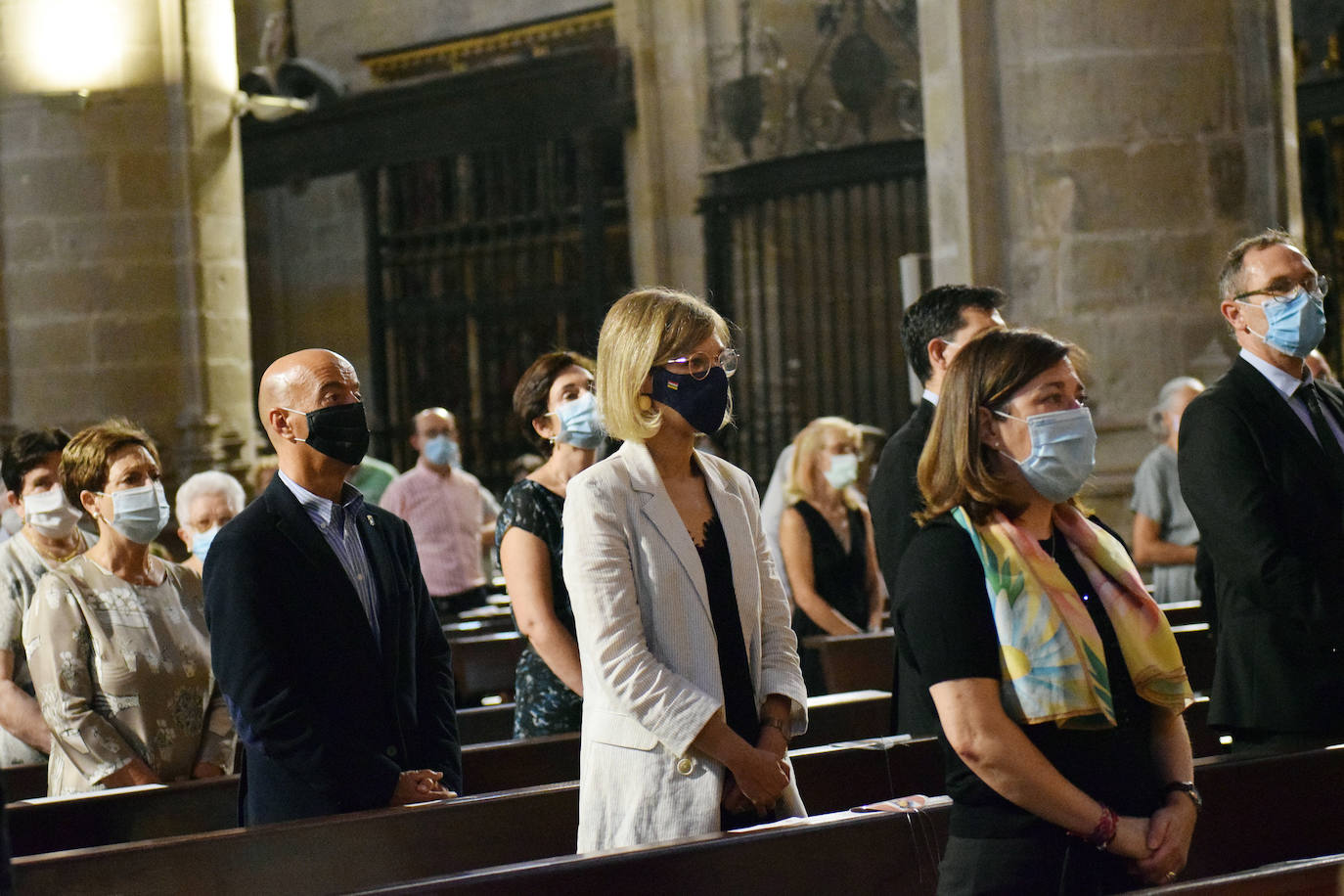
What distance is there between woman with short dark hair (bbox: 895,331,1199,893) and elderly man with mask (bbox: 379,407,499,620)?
6121 millimetres

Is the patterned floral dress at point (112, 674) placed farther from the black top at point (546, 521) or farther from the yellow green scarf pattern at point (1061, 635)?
the yellow green scarf pattern at point (1061, 635)

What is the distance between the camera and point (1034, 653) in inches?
97.8

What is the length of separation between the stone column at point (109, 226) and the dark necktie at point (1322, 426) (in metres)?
6.80

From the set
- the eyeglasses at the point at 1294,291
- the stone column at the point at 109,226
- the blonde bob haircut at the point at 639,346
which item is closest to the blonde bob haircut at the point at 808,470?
the eyeglasses at the point at 1294,291

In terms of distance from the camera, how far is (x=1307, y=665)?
3738 millimetres

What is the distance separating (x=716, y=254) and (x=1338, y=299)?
3.79m

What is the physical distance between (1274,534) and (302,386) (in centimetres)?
199

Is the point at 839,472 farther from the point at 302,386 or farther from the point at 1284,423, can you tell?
the point at 302,386

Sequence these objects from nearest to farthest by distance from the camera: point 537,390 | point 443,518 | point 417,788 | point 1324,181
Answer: point 417,788
point 537,390
point 443,518
point 1324,181

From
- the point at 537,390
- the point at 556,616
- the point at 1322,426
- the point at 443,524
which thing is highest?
the point at 537,390

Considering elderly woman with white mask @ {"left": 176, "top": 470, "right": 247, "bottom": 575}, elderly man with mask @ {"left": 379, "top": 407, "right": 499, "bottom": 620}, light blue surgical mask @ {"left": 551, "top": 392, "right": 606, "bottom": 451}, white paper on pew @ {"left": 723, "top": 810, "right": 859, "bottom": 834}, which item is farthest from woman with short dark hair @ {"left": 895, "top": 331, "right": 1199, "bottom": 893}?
elderly man with mask @ {"left": 379, "top": 407, "right": 499, "bottom": 620}

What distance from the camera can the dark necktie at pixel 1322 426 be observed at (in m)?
3.84

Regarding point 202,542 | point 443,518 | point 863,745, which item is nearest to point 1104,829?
point 863,745

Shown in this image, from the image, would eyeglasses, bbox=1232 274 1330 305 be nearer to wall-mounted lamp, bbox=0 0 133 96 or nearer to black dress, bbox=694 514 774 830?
black dress, bbox=694 514 774 830
